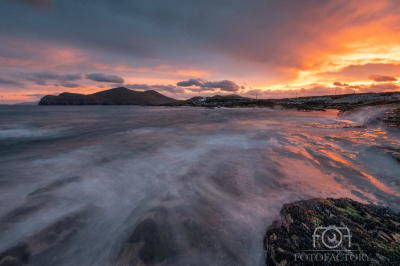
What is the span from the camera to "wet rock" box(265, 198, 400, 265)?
2143mm

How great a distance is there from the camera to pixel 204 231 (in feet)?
10.3

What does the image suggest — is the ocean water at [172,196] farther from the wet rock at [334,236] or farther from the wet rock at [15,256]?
the wet rock at [334,236]

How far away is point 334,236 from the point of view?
2.48 metres

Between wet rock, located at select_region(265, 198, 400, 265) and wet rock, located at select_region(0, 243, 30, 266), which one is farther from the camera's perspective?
wet rock, located at select_region(0, 243, 30, 266)

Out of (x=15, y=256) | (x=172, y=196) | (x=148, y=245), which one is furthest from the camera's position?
(x=172, y=196)

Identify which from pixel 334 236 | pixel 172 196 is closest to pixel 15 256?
pixel 172 196

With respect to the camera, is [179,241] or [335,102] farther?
[335,102]

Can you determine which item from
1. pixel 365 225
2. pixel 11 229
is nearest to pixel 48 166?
pixel 11 229

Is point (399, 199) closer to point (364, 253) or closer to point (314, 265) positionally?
point (364, 253)

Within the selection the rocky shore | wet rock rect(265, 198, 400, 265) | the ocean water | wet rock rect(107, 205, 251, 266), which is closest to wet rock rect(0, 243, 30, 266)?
the ocean water

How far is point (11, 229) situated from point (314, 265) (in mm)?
5790

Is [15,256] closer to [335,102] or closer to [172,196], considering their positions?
[172,196]

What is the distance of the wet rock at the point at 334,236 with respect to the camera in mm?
2143

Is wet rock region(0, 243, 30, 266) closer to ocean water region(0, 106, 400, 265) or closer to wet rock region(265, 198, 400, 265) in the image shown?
ocean water region(0, 106, 400, 265)
